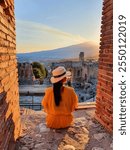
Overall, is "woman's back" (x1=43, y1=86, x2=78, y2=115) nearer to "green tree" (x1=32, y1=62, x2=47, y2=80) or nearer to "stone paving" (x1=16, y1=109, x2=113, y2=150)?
"stone paving" (x1=16, y1=109, x2=113, y2=150)

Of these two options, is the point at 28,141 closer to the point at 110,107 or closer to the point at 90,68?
the point at 110,107

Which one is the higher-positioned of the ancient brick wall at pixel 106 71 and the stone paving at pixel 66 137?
the ancient brick wall at pixel 106 71

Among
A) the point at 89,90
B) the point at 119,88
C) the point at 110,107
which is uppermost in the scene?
the point at 119,88

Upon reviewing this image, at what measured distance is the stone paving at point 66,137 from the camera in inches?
196

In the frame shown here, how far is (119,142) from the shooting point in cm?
409

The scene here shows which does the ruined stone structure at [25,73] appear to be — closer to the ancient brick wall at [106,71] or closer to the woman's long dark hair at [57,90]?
the ancient brick wall at [106,71]

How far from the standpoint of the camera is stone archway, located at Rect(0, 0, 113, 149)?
4.17 metres

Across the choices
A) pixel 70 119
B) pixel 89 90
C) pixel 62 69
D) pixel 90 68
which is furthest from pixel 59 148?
pixel 90 68

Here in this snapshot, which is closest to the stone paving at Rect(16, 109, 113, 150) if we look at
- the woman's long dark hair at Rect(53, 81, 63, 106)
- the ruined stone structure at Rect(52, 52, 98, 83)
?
the woman's long dark hair at Rect(53, 81, 63, 106)

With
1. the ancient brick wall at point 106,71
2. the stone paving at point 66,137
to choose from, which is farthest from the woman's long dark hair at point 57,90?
the ancient brick wall at point 106,71

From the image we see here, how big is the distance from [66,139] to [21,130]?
1.01 metres

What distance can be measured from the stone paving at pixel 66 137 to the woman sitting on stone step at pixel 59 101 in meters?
0.17

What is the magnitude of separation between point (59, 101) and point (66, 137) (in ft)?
2.24

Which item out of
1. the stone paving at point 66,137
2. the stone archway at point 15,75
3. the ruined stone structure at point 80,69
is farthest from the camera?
the ruined stone structure at point 80,69
